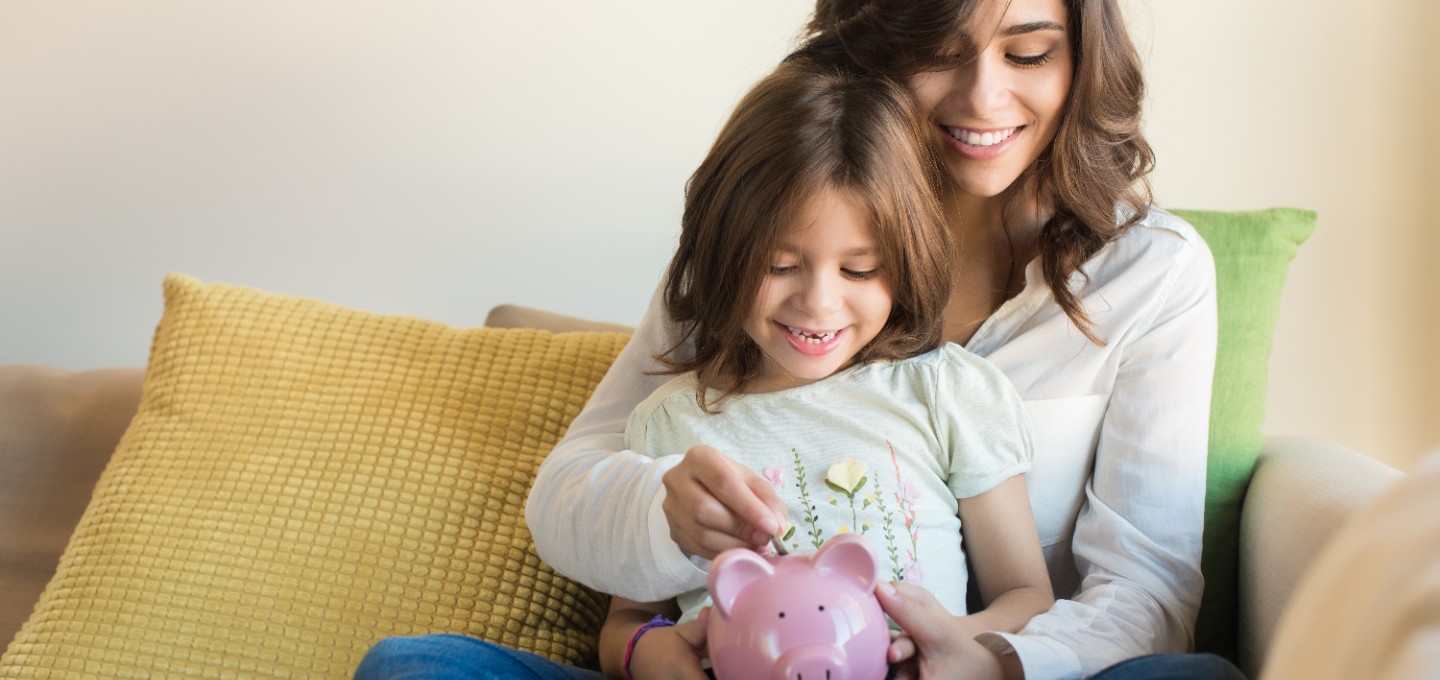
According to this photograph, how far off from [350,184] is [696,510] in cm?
118

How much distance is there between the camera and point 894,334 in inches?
47.6

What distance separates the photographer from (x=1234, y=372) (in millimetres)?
1396

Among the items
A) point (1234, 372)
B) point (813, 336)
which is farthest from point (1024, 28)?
point (1234, 372)

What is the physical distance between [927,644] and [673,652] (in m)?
0.21

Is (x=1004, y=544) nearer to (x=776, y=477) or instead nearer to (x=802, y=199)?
(x=776, y=477)

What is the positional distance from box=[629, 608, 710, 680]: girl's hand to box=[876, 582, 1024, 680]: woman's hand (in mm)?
144

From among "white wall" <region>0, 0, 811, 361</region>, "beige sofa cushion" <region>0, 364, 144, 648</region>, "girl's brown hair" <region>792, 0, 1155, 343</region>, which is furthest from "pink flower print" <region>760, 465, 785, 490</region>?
"beige sofa cushion" <region>0, 364, 144, 648</region>

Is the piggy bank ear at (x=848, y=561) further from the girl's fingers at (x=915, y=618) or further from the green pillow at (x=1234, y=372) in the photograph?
the green pillow at (x=1234, y=372)

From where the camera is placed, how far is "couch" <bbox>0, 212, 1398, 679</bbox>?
1288 mm

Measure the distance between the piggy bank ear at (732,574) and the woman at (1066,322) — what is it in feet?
0.80

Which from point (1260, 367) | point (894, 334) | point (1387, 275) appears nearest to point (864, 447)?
point (894, 334)

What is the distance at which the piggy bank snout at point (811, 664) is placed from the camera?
2.78 feet

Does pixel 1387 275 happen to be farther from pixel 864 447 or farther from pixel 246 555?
pixel 246 555

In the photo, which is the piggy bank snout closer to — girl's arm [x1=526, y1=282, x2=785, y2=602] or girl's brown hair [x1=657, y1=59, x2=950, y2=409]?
girl's arm [x1=526, y1=282, x2=785, y2=602]
